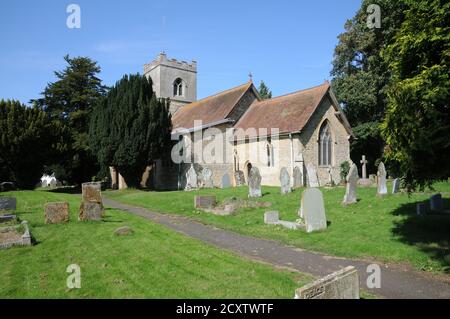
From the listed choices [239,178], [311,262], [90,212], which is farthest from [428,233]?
[239,178]

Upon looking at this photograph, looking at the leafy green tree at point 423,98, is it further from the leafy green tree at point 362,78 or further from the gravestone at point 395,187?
the leafy green tree at point 362,78

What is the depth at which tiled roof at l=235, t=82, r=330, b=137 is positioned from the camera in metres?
24.0

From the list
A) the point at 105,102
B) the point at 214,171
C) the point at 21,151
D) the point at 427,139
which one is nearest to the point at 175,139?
the point at 214,171

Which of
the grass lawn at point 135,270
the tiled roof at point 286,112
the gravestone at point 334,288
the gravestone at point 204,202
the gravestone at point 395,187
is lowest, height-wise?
the grass lawn at point 135,270

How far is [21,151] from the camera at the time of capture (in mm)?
27719

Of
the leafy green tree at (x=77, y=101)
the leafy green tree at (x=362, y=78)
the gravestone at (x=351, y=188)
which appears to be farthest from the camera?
the leafy green tree at (x=77, y=101)

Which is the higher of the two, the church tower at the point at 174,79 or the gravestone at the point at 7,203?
the church tower at the point at 174,79

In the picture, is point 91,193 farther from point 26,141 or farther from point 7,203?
point 26,141

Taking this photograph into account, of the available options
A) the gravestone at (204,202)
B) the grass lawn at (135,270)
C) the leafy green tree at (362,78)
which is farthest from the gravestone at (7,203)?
the leafy green tree at (362,78)

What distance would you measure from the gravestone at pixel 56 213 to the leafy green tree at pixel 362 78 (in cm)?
2461

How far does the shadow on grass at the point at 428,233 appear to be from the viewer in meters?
7.55

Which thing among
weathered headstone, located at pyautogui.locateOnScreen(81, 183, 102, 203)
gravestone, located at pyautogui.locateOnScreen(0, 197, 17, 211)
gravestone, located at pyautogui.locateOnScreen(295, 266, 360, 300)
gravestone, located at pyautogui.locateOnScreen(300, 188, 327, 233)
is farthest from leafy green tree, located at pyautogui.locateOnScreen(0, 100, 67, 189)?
gravestone, located at pyautogui.locateOnScreen(295, 266, 360, 300)

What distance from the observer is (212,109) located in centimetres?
3150

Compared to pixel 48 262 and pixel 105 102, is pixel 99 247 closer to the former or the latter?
pixel 48 262
